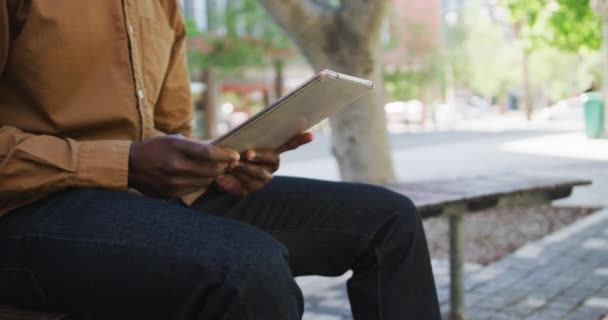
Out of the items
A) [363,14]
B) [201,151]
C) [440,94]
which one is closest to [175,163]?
[201,151]

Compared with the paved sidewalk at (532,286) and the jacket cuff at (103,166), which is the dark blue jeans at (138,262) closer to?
the jacket cuff at (103,166)

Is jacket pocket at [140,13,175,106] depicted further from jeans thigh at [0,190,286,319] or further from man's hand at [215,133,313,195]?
jeans thigh at [0,190,286,319]

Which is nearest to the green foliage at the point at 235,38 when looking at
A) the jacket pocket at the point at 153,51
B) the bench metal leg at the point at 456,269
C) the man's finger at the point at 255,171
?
the bench metal leg at the point at 456,269

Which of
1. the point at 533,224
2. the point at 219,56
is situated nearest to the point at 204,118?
the point at 219,56

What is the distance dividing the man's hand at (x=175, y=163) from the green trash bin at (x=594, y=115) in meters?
17.8

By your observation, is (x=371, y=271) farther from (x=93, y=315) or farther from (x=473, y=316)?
(x=473, y=316)

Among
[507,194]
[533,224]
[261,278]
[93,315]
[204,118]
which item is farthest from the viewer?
[204,118]

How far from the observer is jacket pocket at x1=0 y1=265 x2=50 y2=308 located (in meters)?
1.58

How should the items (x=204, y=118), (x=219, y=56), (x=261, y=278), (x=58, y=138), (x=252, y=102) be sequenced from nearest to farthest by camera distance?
1. (x=261, y=278)
2. (x=58, y=138)
3. (x=219, y=56)
4. (x=204, y=118)
5. (x=252, y=102)

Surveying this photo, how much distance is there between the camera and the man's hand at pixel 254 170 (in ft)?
6.39

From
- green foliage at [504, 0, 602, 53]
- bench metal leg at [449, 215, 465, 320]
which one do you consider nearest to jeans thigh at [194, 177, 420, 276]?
bench metal leg at [449, 215, 465, 320]

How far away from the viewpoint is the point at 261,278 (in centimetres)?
147

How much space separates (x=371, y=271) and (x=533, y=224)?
189 inches

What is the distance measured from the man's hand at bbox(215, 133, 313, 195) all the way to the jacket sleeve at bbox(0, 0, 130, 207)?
35 centimetres
